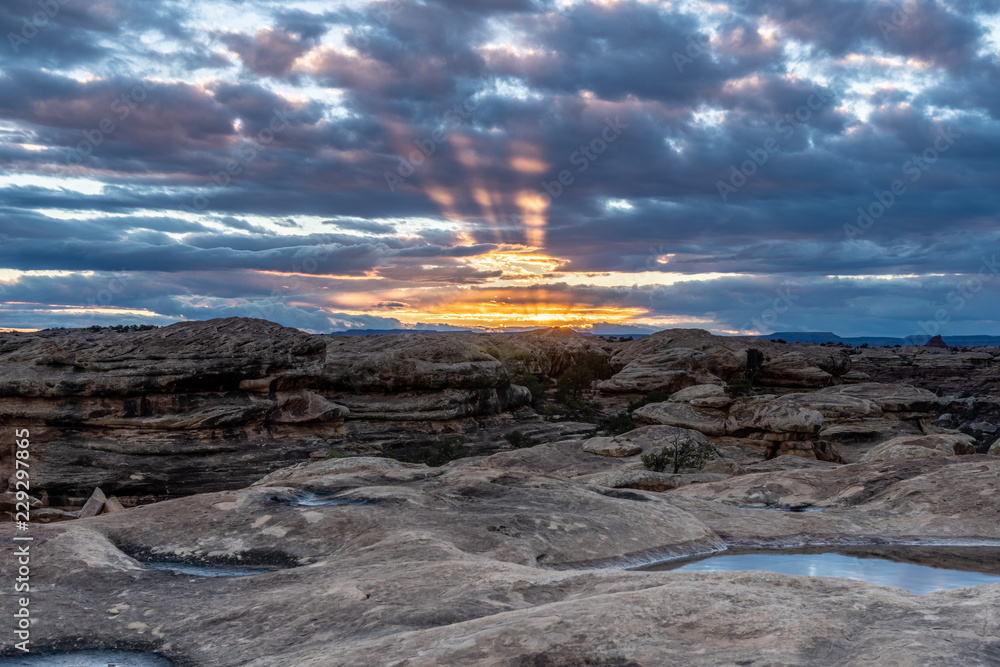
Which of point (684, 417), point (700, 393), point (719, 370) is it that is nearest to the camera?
point (684, 417)

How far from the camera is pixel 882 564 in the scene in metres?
11.7

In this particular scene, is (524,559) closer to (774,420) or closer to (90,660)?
(90,660)

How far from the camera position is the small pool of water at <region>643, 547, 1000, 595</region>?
10.7m

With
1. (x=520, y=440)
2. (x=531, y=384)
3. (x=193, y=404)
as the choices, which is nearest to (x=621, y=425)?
(x=520, y=440)

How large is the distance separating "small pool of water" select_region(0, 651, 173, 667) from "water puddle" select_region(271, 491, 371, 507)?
5.93 metres

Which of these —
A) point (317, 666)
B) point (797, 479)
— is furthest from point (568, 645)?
point (797, 479)

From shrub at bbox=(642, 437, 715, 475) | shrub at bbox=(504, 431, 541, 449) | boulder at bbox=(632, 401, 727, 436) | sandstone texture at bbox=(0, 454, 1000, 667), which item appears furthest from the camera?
shrub at bbox=(504, 431, 541, 449)

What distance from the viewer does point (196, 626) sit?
8102 millimetres

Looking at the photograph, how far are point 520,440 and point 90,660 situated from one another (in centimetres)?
4298

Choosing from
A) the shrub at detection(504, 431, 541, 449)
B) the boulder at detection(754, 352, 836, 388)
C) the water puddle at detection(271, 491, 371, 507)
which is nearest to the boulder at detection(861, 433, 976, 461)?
the water puddle at detection(271, 491, 371, 507)

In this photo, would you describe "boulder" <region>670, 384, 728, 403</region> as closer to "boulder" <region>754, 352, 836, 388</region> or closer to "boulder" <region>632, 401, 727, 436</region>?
"boulder" <region>632, 401, 727, 436</region>

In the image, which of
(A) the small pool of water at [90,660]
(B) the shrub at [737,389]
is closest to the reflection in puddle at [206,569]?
(A) the small pool of water at [90,660]

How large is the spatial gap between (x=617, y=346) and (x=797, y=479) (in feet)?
275

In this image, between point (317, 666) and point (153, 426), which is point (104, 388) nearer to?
point (153, 426)
